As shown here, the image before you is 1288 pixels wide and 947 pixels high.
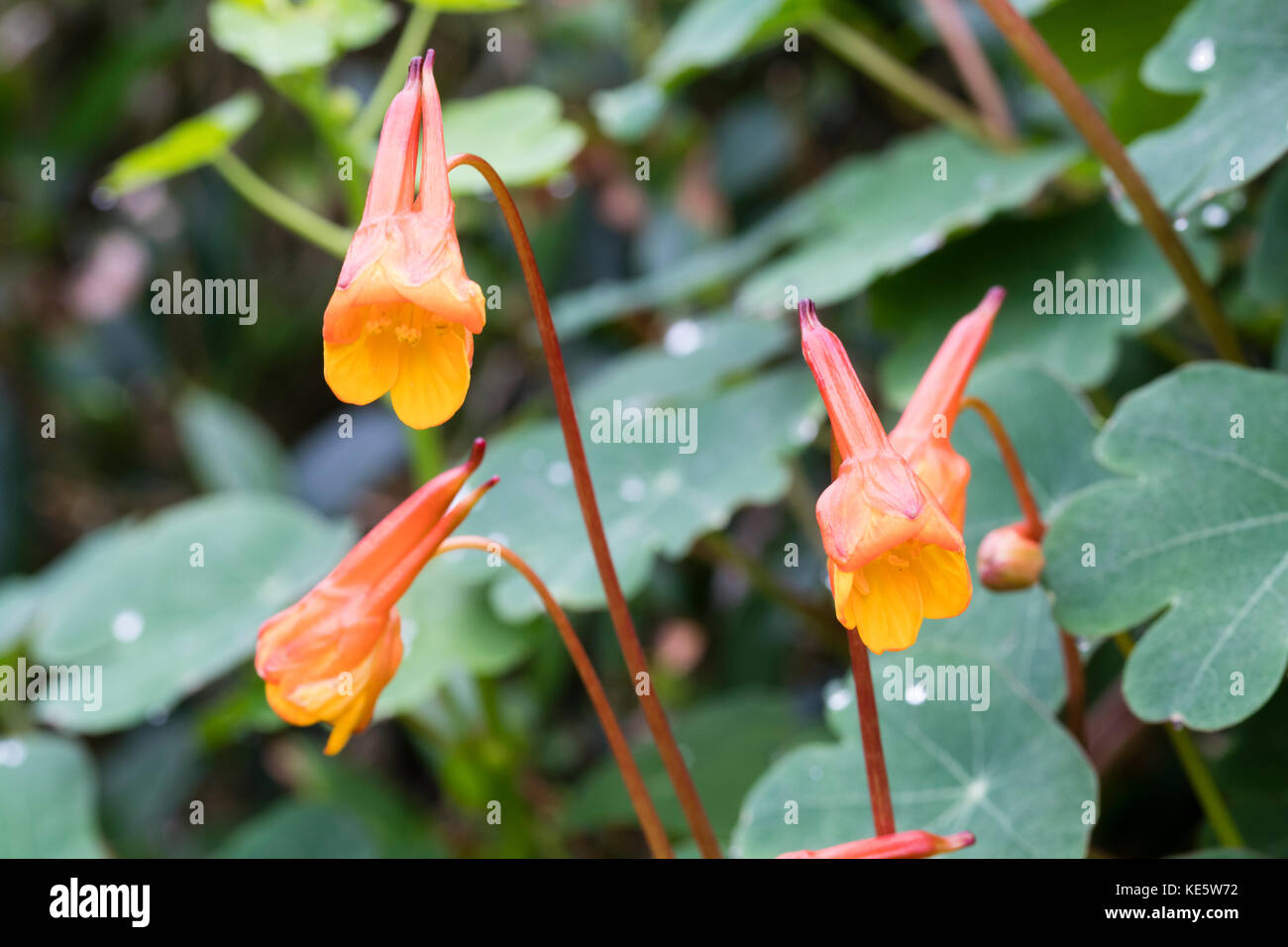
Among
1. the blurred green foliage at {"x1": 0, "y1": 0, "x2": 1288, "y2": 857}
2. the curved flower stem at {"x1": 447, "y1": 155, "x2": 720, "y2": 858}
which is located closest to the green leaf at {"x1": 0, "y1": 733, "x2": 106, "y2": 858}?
the blurred green foliage at {"x1": 0, "y1": 0, "x2": 1288, "y2": 857}

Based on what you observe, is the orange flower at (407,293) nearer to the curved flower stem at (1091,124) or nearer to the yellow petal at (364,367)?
the yellow petal at (364,367)

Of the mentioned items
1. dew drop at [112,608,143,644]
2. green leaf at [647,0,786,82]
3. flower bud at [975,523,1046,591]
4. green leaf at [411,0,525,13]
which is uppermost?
green leaf at [647,0,786,82]

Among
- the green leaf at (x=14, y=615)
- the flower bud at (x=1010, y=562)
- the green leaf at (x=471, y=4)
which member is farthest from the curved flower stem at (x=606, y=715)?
the green leaf at (x=14, y=615)

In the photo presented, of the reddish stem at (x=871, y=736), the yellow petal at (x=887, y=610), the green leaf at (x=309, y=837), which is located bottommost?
the green leaf at (x=309, y=837)

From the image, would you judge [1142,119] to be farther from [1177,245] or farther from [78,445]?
[78,445]

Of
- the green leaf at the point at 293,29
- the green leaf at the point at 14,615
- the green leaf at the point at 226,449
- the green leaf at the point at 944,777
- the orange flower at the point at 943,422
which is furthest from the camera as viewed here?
the green leaf at the point at 226,449

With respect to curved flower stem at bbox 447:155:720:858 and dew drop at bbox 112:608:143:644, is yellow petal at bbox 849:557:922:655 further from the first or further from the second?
dew drop at bbox 112:608:143:644
